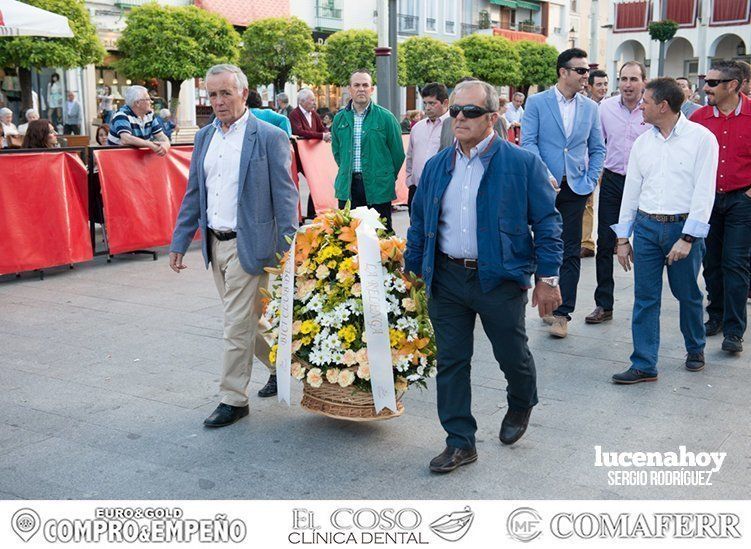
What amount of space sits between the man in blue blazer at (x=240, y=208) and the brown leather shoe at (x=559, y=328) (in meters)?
2.66

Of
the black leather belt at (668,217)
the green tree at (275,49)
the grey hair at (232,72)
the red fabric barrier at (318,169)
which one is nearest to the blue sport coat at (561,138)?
the black leather belt at (668,217)

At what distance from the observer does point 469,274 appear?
14.0 feet

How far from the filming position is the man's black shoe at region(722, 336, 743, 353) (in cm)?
643

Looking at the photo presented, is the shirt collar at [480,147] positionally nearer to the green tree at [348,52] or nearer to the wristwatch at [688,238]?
the wristwatch at [688,238]

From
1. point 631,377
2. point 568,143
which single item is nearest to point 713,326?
point 631,377

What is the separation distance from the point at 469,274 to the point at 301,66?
2872 centimetres

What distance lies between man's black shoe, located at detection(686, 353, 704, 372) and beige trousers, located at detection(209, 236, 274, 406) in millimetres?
3017

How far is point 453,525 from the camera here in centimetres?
369

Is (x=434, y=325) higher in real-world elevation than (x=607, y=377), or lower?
higher

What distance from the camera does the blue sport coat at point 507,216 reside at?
13.7 feet

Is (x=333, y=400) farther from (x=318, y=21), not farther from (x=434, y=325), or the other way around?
(x=318, y=21)

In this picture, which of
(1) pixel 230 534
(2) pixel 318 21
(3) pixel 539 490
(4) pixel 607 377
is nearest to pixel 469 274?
(3) pixel 539 490

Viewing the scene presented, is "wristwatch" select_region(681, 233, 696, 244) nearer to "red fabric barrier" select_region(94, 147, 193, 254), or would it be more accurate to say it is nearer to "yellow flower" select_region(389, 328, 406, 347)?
"yellow flower" select_region(389, 328, 406, 347)

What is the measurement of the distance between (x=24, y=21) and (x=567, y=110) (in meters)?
7.19
